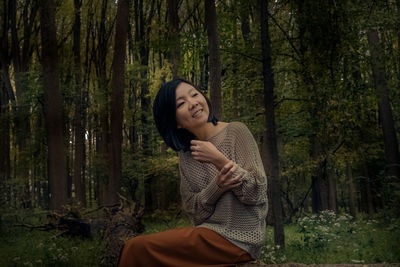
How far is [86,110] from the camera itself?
5.10 metres

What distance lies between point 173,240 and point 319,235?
3.15 m

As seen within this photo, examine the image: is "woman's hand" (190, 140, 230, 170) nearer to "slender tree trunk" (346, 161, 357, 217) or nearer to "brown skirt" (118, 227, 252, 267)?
"brown skirt" (118, 227, 252, 267)

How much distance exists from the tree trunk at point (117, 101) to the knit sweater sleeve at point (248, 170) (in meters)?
2.69

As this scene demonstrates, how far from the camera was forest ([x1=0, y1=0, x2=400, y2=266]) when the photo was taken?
4.74 metres

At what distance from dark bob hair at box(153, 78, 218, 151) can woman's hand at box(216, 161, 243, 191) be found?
0.48 meters

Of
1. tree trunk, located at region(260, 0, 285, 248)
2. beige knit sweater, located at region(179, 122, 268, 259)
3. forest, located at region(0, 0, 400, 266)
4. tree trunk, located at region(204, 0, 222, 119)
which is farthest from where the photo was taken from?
forest, located at region(0, 0, 400, 266)

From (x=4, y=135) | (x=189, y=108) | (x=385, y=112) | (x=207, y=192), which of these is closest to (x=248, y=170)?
(x=207, y=192)

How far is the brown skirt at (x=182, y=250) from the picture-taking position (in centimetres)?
197

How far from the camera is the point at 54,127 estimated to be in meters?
5.00

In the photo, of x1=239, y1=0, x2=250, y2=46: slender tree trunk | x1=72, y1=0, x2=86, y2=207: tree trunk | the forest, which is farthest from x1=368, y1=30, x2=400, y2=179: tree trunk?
x1=72, y1=0, x2=86, y2=207: tree trunk

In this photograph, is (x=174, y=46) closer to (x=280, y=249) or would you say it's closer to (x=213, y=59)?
(x=213, y=59)

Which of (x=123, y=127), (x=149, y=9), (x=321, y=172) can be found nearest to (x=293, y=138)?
(x=321, y=172)

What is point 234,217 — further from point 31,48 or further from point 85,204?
point 31,48

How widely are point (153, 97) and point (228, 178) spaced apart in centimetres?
293
